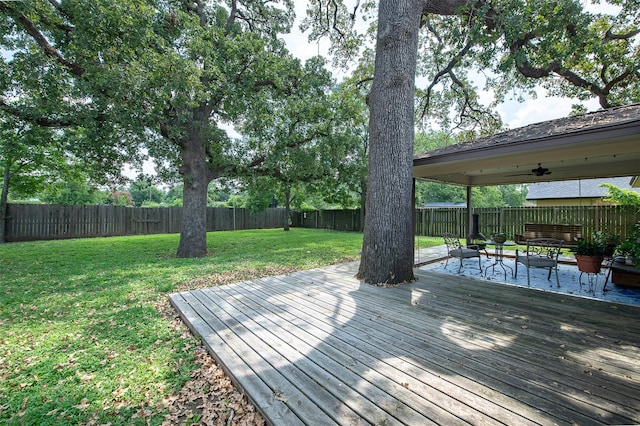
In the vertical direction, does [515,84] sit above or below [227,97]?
above

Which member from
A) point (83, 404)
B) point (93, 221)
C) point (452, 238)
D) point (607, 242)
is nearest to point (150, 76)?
point (83, 404)

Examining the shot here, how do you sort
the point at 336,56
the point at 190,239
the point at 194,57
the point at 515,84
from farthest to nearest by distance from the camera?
1. the point at 336,56
2. the point at 515,84
3. the point at 190,239
4. the point at 194,57

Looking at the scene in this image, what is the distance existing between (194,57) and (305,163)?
4.32 metres

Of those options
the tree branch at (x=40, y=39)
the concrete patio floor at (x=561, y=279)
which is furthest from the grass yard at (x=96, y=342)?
the tree branch at (x=40, y=39)

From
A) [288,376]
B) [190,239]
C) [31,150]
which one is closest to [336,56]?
[190,239]

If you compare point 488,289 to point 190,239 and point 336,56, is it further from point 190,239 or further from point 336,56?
point 336,56

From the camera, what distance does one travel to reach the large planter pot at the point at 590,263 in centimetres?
486

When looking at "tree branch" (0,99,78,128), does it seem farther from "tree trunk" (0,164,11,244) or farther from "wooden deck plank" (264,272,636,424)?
"wooden deck plank" (264,272,636,424)

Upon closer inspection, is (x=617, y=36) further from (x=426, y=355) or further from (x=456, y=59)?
(x=426, y=355)

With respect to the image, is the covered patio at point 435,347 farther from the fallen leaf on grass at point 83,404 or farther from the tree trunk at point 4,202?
the tree trunk at point 4,202

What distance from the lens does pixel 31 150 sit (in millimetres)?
10742

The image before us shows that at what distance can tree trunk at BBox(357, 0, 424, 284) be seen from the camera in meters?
4.67

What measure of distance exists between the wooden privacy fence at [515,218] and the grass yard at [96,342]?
9.57 meters

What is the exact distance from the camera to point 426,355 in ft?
7.69
